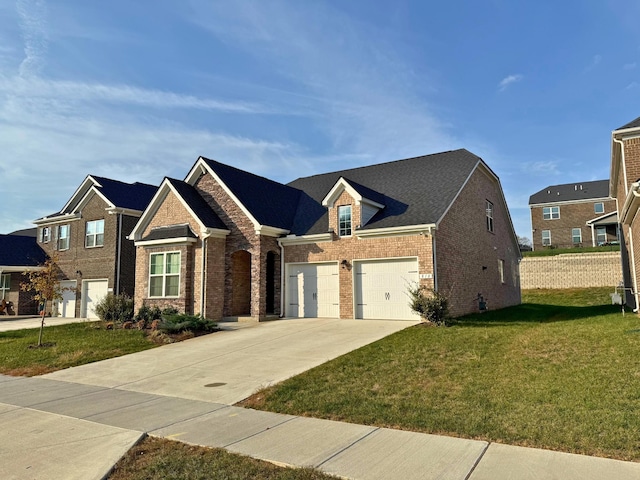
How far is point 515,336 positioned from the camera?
1191 cm

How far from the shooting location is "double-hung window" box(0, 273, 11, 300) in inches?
1190

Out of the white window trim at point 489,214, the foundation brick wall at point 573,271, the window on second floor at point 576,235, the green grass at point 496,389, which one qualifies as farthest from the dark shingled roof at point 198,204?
the window on second floor at point 576,235

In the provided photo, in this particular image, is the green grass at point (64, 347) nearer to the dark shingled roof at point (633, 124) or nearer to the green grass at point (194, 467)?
the green grass at point (194, 467)

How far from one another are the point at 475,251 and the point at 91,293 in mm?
21676

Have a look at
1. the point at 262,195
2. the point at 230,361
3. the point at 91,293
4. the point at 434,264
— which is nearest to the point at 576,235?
the point at 434,264

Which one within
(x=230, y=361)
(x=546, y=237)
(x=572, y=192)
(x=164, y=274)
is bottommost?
(x=230, y=361)

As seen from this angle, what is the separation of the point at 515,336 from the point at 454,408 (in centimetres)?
606

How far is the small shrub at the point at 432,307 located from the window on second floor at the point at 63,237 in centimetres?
2336

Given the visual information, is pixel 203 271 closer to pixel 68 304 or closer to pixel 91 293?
pixel 91 293

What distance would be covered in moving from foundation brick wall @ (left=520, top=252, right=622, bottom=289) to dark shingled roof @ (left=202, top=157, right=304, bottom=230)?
22692mm

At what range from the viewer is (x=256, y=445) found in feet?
18.7

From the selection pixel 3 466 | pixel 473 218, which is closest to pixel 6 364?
pixel 3 466

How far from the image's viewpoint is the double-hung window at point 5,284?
30231mm

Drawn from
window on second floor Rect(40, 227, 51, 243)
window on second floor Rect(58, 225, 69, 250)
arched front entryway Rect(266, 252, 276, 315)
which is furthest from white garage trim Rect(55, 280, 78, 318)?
arched front entryway Rect(266, 252, 276, 315)
